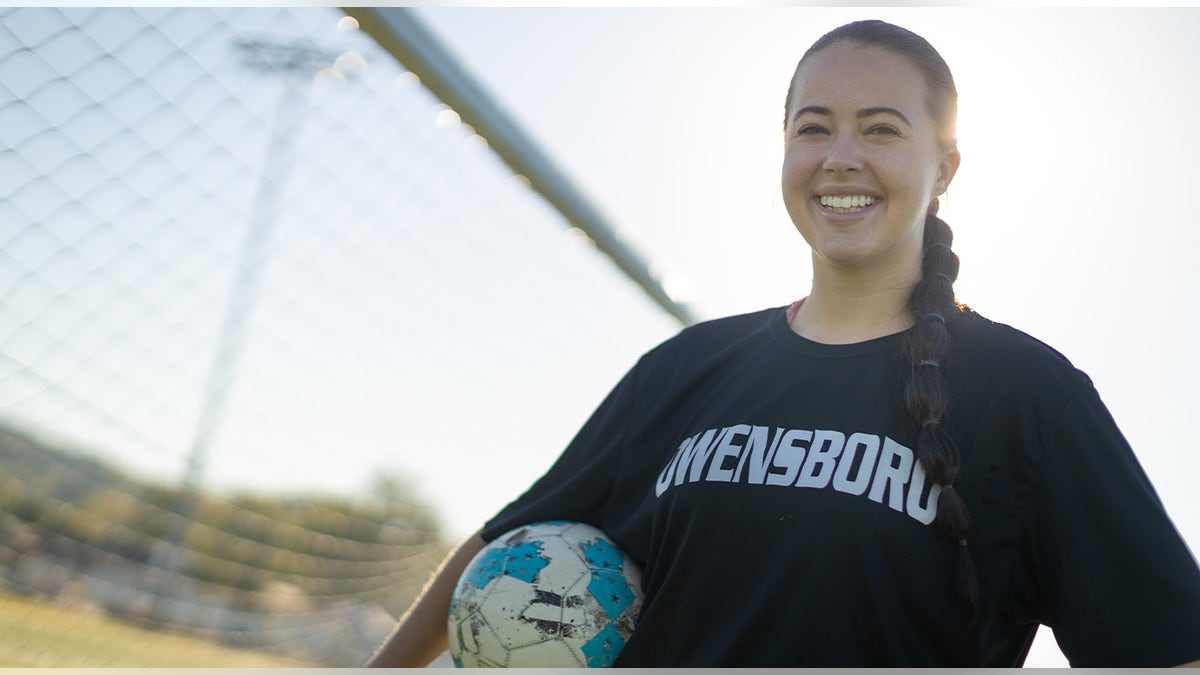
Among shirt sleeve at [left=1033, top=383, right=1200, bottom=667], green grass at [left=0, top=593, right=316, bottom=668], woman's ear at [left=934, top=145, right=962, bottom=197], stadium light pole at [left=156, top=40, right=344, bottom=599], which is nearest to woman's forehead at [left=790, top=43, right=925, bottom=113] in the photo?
woman's ear at [left=934, top=145, right=962, bottom=197]

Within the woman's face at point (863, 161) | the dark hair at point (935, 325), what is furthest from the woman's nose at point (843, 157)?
the dark hair at point (935, 325)

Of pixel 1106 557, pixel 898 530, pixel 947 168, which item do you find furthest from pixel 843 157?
pixel 1106 557

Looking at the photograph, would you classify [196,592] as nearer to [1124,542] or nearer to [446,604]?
[446,604]

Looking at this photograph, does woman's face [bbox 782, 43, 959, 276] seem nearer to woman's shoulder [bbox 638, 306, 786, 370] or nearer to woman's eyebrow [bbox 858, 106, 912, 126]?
woman's eyebrow [bbox 858, 106, 912, 126]

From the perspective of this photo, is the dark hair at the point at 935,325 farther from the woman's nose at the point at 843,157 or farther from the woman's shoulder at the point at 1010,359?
the woman's nose at the point at 843,157

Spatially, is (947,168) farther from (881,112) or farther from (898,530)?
(898,530)

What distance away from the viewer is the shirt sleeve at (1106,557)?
149 cm

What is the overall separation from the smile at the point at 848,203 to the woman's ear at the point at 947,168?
0.21 m

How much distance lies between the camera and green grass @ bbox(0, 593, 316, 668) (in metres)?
6.22

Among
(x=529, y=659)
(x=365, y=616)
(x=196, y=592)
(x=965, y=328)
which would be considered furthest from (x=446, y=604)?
(x=196, y=592)

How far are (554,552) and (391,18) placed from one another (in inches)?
50.3

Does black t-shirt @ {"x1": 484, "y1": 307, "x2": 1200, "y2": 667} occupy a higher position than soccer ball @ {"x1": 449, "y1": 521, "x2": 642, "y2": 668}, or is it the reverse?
black t-shirt @ {"x1": 484, "y1": 307, "x2": 1200, "y2": 667}

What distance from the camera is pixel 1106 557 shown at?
1.54 meters

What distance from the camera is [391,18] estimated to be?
2420 mm
